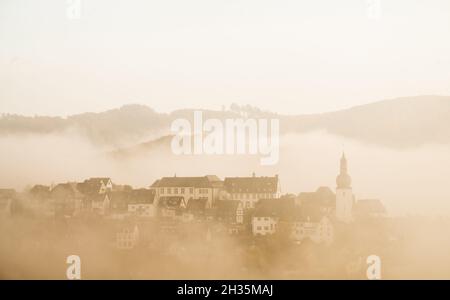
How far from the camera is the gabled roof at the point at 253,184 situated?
9172 mm

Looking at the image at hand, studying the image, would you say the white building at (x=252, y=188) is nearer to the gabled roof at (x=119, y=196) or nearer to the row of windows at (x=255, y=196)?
the row of windows at (x=255, y=196)

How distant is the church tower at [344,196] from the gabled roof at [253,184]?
946 millimetres

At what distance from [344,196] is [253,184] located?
1.35 meters

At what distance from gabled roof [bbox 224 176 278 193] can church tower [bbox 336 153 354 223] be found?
946mm

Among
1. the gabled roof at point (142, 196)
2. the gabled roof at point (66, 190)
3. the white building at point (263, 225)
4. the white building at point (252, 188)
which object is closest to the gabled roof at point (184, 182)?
the gabled roof at point (142, 196)

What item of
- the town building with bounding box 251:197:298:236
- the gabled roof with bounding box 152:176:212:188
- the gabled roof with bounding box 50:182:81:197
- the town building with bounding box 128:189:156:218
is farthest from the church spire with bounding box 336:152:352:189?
the gabled roof with bounding box 50:182:81:197

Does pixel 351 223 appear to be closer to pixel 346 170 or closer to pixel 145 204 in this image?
pixel 346 170

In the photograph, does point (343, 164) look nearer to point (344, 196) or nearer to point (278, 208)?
point (344, 196)

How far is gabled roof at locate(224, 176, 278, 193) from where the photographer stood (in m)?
9.17

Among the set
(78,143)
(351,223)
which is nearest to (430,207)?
(351,223)

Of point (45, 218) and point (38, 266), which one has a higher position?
point (45, 218)

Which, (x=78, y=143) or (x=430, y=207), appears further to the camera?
(x=78, y=143)

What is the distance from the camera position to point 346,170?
905 cm
